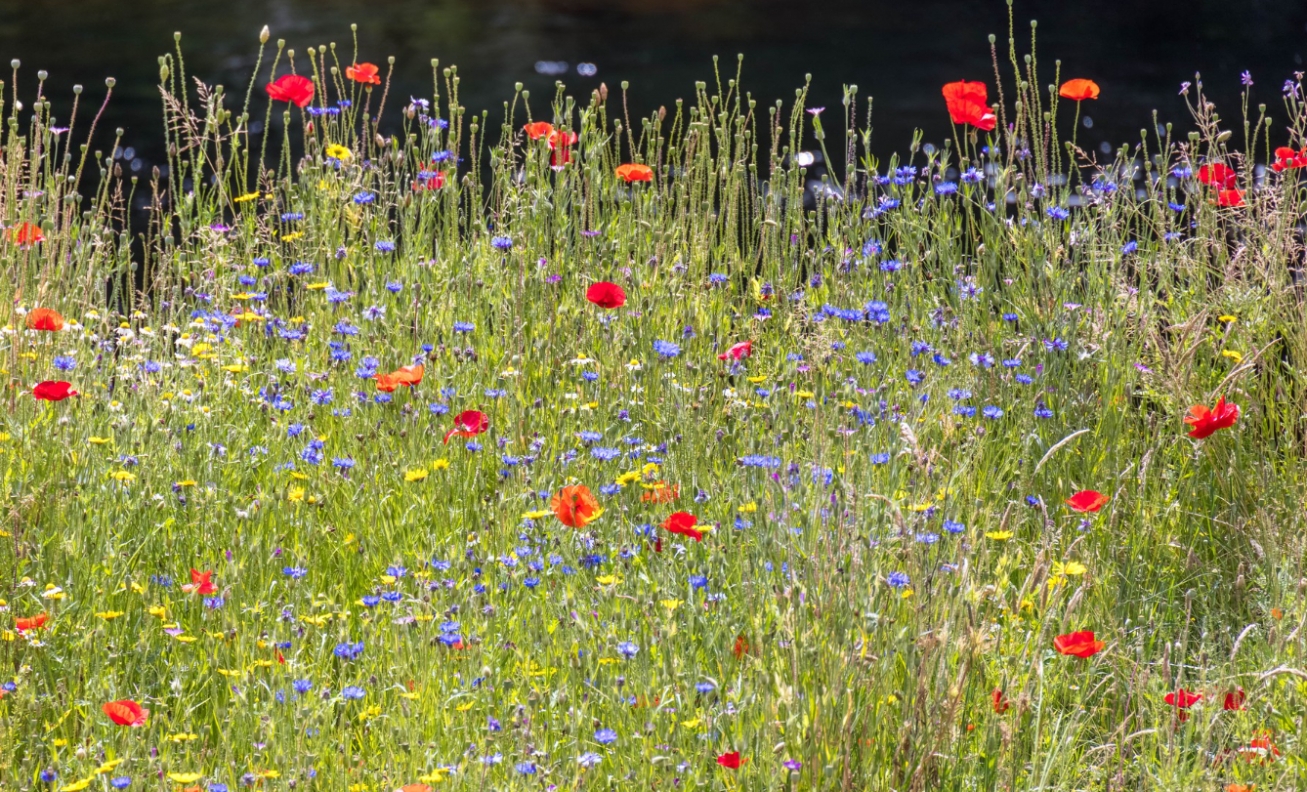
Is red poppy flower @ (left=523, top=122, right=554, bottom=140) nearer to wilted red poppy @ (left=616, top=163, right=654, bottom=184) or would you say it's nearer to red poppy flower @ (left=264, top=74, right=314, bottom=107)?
wilted red poppy @ (left=616, top=163, right=654, bottom=184)

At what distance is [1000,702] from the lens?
2.16 meters

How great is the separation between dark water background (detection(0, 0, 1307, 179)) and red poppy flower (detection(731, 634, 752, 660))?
8.02 meters

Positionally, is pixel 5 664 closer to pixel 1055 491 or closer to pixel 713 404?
pixel 713 404

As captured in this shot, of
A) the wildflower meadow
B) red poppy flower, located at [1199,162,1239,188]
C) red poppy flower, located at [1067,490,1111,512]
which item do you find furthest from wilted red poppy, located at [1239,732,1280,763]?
red poppy flower, located at [1199,162,1239,188]

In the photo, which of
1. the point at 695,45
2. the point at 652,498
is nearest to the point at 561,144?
the point at 652,498

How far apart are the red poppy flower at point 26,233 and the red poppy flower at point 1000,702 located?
2.61 m

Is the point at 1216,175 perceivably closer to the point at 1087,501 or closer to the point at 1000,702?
the point at 1087,501

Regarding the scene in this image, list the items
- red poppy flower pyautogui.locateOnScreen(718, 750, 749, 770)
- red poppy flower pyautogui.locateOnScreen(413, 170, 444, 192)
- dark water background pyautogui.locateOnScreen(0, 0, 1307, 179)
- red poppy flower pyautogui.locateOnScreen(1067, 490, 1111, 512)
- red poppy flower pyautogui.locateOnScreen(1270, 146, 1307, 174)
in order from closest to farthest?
red poppy flower pyautogui.locateOnScreen(718, 750, 749, 770) → red poppy flower pyautogui.locateOnScreen(1067, 490, 1111, 512) → red poppy flower pyautogui.locateOnScreen(1270, 146, 1307, 174) → red poppy flower pyautogui.locateOnScreen(413, 170, 444, 192) → dark water background pyautogui.locateOnScreen(0, 0, 1307, 179)

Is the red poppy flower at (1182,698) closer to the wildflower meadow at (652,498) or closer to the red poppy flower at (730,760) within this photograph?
the wildflower meadow at (652,498)

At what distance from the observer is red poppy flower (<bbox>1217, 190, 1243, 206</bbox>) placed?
3631 millimetres

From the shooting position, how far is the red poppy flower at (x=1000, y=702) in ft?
6.95

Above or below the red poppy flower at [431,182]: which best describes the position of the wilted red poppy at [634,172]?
above

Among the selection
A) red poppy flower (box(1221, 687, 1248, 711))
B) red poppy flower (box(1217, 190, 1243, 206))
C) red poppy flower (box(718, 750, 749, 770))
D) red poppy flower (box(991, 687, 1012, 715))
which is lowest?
red poppy flower (box(1221, 687, 1248, 711))

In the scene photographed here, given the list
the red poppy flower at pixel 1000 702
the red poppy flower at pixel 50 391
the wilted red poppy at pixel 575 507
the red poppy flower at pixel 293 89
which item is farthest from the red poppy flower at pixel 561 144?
the red poppy flower at pixel 1000 702
